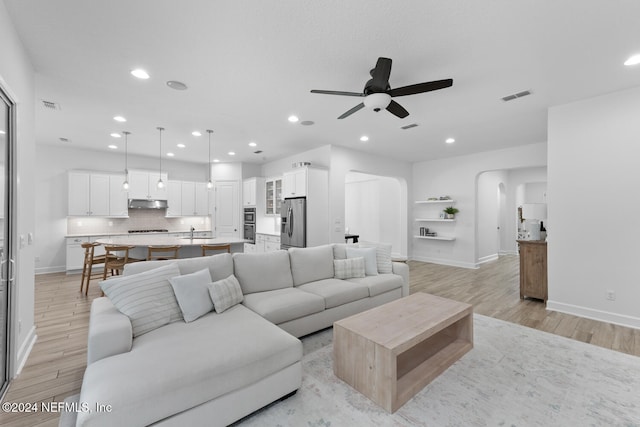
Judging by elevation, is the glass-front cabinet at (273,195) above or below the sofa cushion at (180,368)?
above

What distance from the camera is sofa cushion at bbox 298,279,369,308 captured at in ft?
10.1

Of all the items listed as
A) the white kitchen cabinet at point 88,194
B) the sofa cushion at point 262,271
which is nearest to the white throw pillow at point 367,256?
the sofa cushion at point 262,271

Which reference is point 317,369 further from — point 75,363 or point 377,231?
point 377,231

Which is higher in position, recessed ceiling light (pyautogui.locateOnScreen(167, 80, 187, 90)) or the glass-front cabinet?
recessed ceiling light (pyautogui.locateOnScreen(167, 80, 187, 90))

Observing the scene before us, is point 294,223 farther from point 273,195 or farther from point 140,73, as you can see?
point 140,73

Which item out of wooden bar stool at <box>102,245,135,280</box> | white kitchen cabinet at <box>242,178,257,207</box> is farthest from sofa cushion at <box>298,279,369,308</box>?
white kitchen cabinet at <box>242,178,257,207</box>

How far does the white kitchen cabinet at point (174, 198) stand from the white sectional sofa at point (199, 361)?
5314mm

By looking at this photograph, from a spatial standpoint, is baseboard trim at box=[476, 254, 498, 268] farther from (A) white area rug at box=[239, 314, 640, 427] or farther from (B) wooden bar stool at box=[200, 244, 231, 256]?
(B) wooden bar stool at box=[200, 244, 231, 256]

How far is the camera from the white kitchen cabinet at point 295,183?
5.64 m

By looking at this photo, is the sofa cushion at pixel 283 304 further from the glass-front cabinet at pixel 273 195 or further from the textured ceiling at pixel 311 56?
the glass-front cabinet at pixel 273 195

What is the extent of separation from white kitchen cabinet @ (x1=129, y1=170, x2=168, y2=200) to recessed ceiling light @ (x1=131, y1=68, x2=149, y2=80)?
4.40m

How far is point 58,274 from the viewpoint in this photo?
595 cm

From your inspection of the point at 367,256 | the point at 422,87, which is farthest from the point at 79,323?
the point at 422,87

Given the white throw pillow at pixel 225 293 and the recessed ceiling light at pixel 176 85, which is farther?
the recessed ceiling light at pixel 176 85
